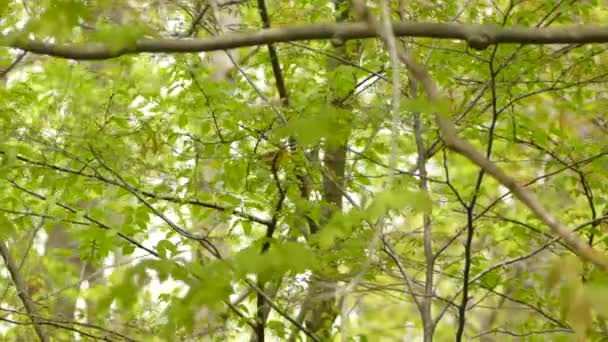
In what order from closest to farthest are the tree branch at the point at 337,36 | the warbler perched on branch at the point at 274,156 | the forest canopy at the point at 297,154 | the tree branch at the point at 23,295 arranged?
the tree branch at the point at 337,36 < the forest canopy at the point at 297,154 < the warbler perched on branch at the point at 274,156 < the tree branch at the point at 23,295

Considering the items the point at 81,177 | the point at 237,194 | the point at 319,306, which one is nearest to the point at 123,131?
the point at 81,177

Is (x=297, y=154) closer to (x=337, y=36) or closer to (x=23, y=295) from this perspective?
(x=23, y=295)

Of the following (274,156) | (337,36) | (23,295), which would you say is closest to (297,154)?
(274,156)

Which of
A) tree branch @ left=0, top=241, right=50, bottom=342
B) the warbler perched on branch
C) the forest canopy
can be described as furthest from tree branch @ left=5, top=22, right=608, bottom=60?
tree branch @ left=0, top=241, right=50, bottom=342

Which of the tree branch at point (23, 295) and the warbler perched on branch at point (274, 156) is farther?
the tree branch at point (23, 295)

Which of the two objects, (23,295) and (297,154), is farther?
(23,295)

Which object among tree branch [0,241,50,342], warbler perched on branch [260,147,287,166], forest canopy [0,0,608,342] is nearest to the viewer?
forest canopy [0,0,608,342]

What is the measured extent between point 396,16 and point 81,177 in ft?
6.80

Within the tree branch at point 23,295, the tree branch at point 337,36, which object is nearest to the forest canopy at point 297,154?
the tree branch at point 23,295

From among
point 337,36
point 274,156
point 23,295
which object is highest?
point 274,156

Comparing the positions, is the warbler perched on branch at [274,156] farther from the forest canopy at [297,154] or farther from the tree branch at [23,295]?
the tree branch at [23,295]

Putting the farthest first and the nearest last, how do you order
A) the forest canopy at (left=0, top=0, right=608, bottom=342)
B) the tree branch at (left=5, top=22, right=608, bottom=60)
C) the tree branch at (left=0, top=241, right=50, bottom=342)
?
the tree branch at (left=0, top=241, right=50, bottom=342) < the forest canopy at (left=0, top=0, right=608, bottom=342) < the tree branch at (left=5, top=22, right=608, bottom=60)

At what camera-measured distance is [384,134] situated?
5.73 meters

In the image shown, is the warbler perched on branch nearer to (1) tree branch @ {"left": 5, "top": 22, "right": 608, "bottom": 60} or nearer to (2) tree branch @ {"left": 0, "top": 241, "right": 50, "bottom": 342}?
(2) tree branch @ {"left": 0, "top": 241, "right": 50, "bottom": 342}
